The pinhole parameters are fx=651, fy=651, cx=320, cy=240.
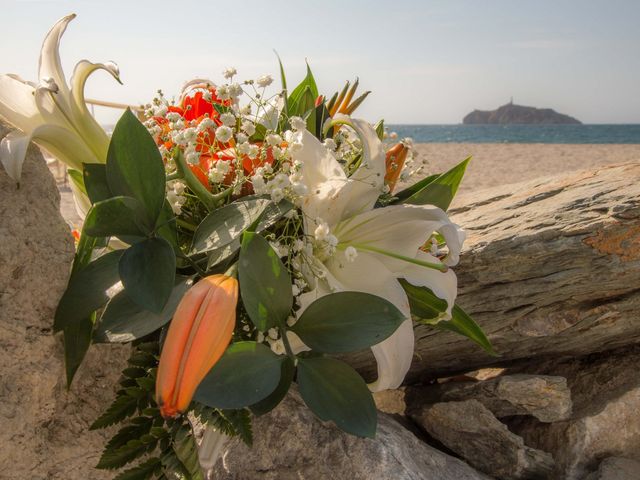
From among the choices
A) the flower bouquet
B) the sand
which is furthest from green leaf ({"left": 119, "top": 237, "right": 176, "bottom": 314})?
the sand

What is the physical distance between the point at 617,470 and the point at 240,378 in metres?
1.12

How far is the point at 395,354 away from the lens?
3.92 feet

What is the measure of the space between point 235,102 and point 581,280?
99cm

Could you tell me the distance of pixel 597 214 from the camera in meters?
1.72

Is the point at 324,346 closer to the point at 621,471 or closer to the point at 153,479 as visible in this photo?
the point at 153,479

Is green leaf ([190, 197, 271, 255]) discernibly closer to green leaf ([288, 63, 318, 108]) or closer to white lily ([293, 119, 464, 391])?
white lily ([293, 119, 464, 391])

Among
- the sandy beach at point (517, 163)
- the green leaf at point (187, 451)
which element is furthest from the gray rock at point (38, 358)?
the sandy beach at point (517, 163)

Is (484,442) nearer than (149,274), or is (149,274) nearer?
(149,274)

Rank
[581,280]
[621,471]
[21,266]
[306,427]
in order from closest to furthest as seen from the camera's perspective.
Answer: [21,266] < [306,427] < [621,471] < [581,280]

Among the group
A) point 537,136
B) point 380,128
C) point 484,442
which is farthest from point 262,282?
point 537,136

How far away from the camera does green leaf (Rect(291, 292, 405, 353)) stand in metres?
1.00

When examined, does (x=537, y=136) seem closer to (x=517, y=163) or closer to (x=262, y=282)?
(x=517, y=163)

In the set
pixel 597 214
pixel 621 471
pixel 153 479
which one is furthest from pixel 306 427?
pixel 597 214

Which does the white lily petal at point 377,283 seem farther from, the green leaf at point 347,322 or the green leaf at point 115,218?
the green leaf at point 115,218
